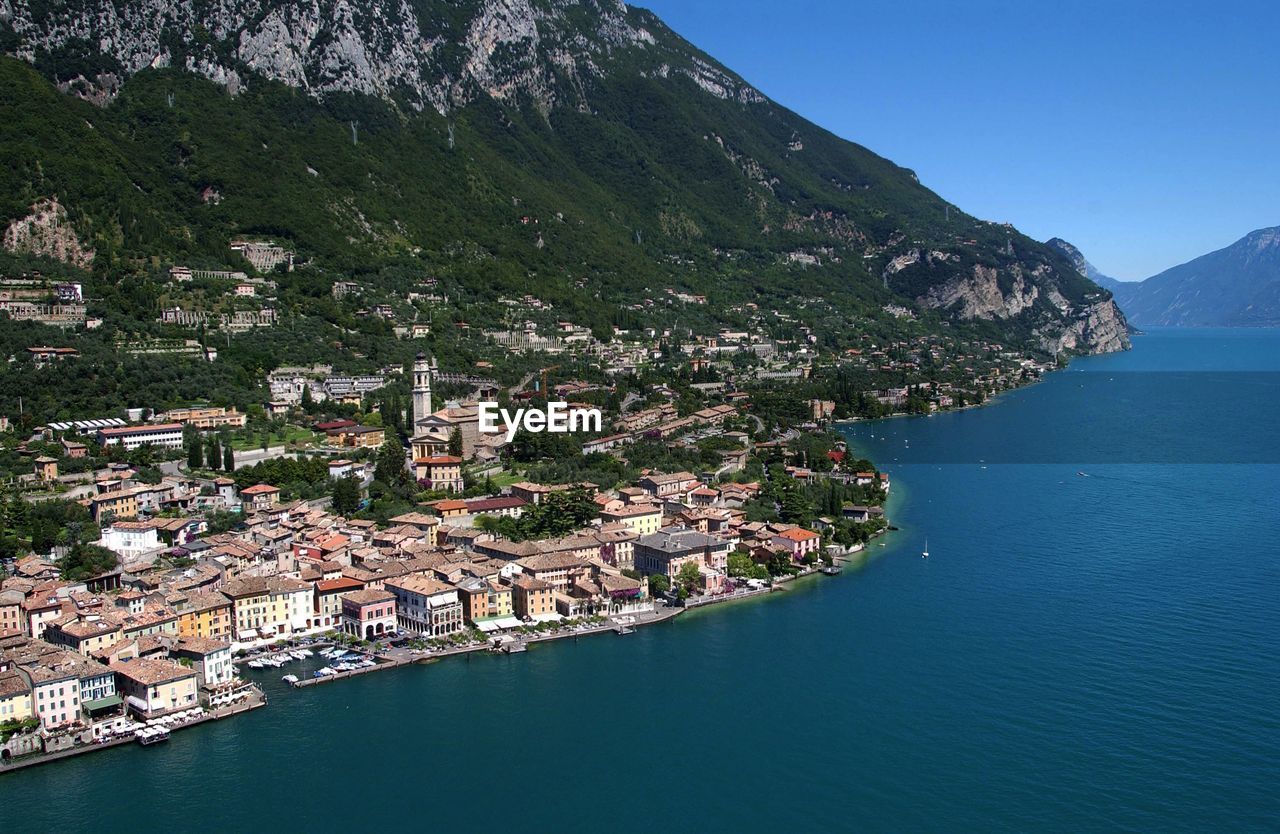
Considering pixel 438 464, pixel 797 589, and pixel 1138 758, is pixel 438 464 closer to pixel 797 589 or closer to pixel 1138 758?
pixel 797 589

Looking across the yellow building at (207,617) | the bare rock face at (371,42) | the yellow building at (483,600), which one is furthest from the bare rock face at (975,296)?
the yellow building at (207,617)

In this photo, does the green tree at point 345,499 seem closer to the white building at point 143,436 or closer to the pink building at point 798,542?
the white building at point 143,436

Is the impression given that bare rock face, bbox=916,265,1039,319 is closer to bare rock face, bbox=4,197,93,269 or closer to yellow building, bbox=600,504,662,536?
bare rock face, bbox=4,197,93,269

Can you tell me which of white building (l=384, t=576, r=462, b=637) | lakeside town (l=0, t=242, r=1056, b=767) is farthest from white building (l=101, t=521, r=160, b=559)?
white building (l=384, t=576, r=462, b=637)

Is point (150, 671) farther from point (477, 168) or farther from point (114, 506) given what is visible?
point (477, 168)

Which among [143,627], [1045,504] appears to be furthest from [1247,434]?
[143,627]
